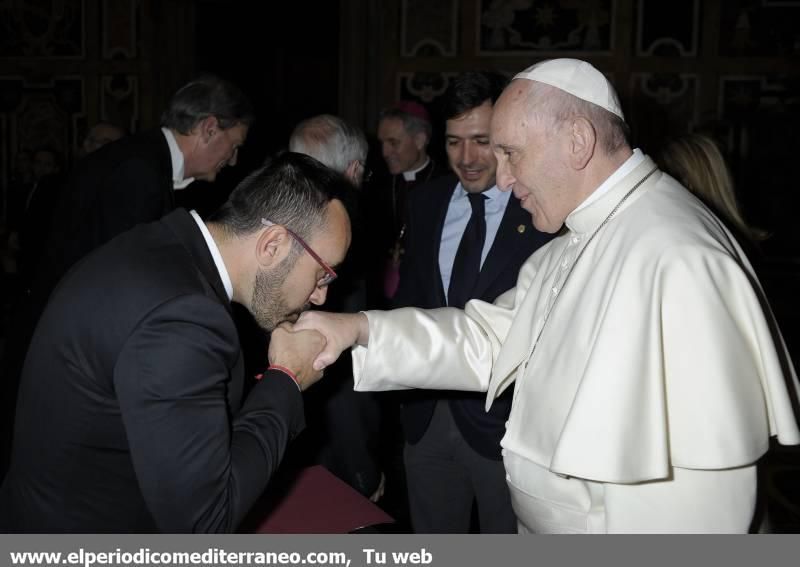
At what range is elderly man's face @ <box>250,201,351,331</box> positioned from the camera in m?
1.87

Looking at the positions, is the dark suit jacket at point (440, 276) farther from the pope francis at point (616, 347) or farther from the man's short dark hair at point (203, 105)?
the man's short dark hair at point (203, 105)

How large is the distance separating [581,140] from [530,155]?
0.12 m

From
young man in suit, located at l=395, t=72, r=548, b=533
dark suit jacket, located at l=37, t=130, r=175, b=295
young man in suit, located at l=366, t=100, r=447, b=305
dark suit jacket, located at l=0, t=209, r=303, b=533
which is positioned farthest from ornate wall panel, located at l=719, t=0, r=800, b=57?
dark suit jacket, located at l=0, t=209, r=303, b=533

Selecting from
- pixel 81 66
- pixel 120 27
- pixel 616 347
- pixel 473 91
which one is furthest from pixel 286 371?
pixel 81 66

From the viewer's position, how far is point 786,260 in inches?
294

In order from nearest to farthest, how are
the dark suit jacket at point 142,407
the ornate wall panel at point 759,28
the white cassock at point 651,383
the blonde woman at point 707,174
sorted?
the dark suit jacket at point 142,407 → the white cassock at point 651,383 → the blonde woman at point 707,174 → the ornate wall panel at point 759,28

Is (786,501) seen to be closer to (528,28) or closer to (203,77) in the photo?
(203,77)

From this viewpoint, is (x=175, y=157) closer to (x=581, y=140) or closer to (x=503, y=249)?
(x=503, y=249)

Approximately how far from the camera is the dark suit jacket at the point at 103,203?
320cm

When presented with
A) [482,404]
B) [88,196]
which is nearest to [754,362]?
[482,404]

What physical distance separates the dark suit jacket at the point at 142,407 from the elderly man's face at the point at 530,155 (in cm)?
76

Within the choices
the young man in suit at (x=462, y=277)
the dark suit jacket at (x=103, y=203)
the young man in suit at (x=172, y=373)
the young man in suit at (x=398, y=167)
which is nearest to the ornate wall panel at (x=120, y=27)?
the young man in suit at (x=398, y=167)

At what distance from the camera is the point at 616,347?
1.75m

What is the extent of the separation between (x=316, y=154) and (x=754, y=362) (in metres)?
1.94
